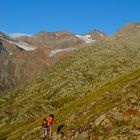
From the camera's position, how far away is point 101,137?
208ft

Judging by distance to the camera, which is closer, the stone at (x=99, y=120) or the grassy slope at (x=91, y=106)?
the stone at (x=99, y=120)

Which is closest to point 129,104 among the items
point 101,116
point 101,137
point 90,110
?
point 101,116

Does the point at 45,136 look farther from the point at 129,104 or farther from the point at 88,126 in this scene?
the point at 129,104

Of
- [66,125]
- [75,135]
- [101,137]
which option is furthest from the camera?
[66,125]

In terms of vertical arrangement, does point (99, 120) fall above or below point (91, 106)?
below

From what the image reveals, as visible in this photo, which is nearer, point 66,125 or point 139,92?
point 139,92

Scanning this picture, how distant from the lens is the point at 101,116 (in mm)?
A: 70000

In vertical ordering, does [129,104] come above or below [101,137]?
above

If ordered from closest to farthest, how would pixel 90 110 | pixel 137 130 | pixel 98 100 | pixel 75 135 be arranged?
pixel 137 130 < pixel 75 135 < pixel 90 110 < pixel 98 100

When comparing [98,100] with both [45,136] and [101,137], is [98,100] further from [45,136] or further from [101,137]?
[101,137]

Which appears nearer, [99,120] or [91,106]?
[99,120]

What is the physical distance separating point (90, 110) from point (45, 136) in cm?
2537

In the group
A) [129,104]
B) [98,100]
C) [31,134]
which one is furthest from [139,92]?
[31,134]

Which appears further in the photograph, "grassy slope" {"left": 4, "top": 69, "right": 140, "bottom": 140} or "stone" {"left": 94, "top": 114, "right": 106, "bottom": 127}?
"grassy slope" {"left": 4, "top": 69, "right": 140, "bottom": 140}
